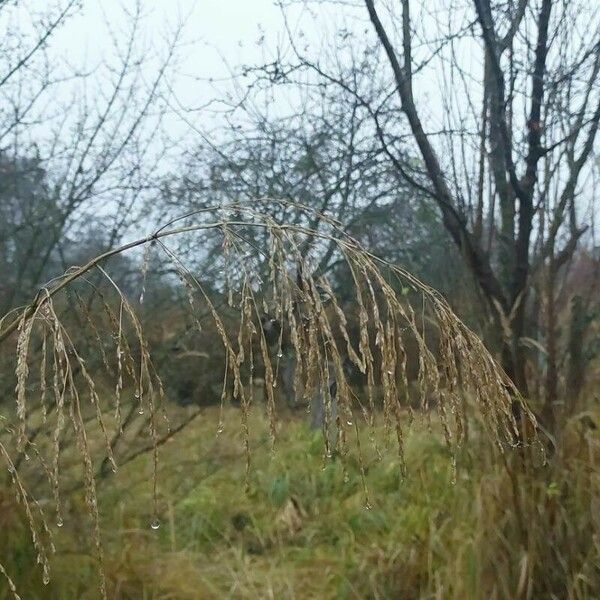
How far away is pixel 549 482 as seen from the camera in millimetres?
3266

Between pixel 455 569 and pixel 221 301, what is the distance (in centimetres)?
179

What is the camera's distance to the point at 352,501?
5.40 meters

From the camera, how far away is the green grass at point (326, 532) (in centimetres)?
320

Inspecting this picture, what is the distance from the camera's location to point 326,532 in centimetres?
509

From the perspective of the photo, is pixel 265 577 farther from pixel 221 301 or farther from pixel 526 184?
pixel 526 184

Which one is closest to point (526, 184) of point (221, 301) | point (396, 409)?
point (221, 301)

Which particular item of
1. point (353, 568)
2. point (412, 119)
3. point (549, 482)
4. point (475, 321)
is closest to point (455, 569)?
point (549, 482)

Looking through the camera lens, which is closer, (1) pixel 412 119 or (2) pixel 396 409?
(2) pixel 396 409

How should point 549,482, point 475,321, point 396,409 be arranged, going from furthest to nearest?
point 475,321 < point 549,482 < point 396,409

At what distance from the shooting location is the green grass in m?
→ 3.20

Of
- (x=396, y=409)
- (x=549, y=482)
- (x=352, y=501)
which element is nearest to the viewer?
(x=396, y=409)

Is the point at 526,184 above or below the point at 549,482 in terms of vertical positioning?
above

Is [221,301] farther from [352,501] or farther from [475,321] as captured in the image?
[352,501]

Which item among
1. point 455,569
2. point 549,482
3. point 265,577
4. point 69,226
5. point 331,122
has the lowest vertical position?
point 265,577
